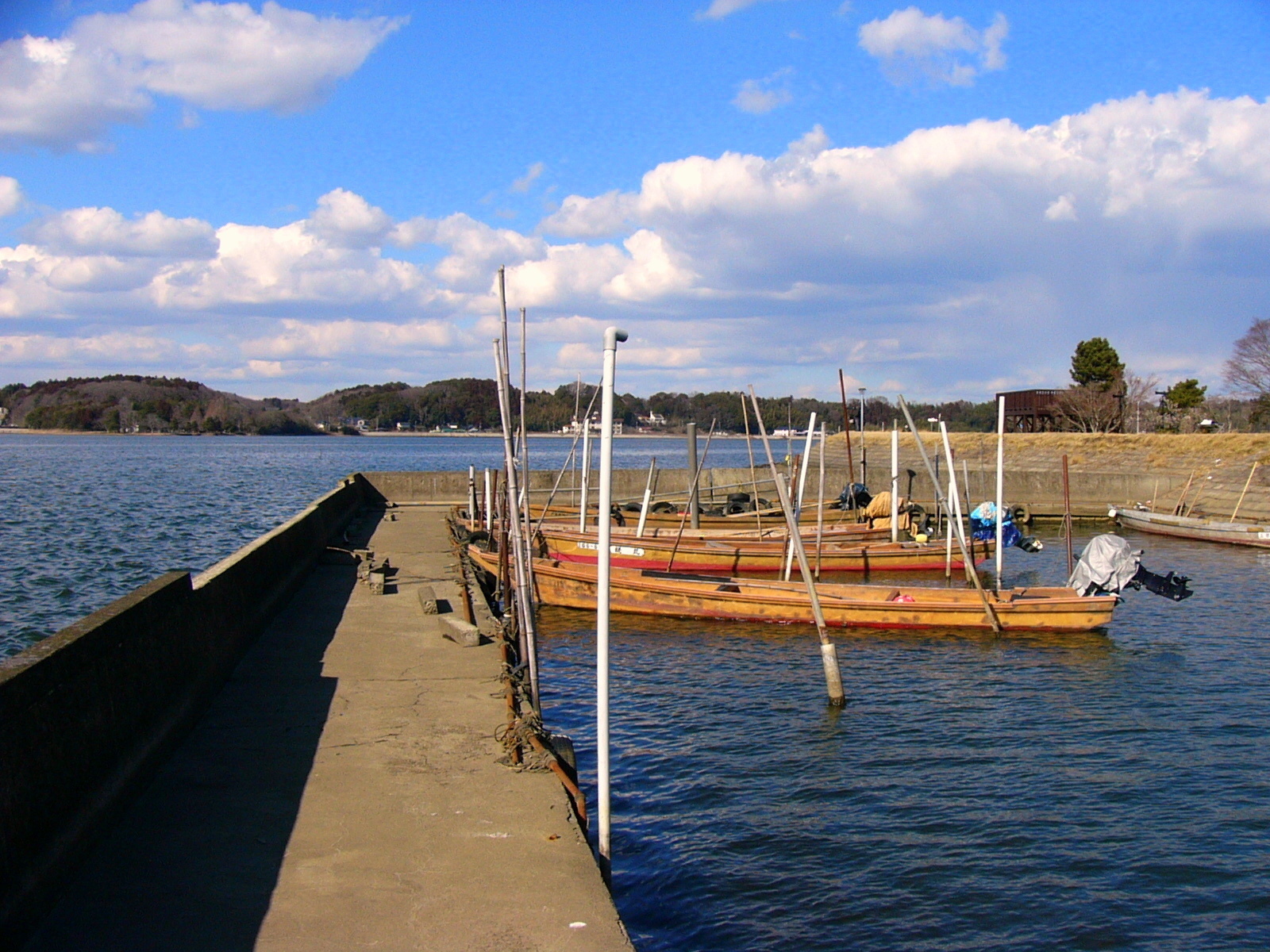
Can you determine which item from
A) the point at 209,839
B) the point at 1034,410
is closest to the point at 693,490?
the point at 209,839

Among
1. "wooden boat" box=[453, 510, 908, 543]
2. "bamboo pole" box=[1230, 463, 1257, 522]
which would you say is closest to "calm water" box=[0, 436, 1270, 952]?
"wooden boat" box=[453, 510, 908, 543]

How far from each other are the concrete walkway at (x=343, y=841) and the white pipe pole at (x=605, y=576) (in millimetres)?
284

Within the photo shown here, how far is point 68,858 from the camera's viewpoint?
5.67 meters

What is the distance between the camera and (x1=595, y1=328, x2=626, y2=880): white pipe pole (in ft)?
19.3

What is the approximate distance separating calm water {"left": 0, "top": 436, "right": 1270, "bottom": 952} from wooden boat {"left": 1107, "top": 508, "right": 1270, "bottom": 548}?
12.0 meters

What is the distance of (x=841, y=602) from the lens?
1808 cm

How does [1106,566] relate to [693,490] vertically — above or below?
below

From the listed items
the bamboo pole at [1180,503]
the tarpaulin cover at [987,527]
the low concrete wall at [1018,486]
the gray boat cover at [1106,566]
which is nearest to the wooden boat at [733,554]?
the tarpaulin cover at [987,527]

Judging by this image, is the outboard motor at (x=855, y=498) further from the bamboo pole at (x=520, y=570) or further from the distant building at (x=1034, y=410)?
the distant building at (x=1034, y=410)

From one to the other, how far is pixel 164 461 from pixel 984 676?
9425cm

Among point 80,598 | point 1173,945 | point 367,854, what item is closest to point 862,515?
point 80,598

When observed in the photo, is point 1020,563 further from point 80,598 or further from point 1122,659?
point 80,598

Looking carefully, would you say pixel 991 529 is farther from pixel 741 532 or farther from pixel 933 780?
pixel 933 780

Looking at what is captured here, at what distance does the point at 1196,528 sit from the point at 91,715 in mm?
34561
